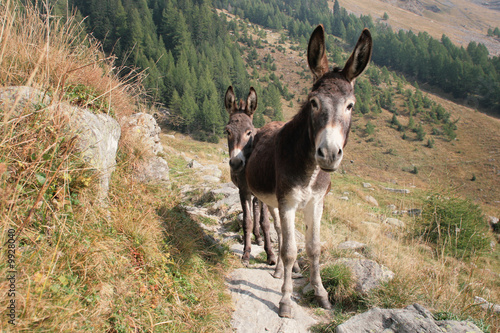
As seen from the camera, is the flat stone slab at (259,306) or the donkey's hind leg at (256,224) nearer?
the flat stone slab at (259,306)

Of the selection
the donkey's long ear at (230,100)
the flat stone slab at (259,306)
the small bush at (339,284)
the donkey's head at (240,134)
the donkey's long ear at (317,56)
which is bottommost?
the flat stone slab at (259,306)

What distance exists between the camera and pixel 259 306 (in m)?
Result: 3.71

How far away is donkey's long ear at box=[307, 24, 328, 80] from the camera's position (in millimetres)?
3018

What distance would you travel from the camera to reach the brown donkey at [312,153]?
2617 mm

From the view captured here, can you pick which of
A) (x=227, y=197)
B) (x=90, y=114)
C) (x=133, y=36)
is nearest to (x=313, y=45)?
(x=90, y=114)

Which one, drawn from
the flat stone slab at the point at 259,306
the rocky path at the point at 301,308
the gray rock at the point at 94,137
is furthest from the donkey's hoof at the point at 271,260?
the gray rock at the point at 94,137

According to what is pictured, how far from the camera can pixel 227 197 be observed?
8719mm

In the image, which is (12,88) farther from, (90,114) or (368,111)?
(368,111)

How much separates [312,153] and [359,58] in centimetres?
124

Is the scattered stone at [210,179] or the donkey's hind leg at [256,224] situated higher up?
the donkey's hind leg at [256,224]

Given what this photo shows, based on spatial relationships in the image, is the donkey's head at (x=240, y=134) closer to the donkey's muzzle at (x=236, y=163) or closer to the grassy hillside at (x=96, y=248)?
the donkey's muzzle at (x=236, y=163)

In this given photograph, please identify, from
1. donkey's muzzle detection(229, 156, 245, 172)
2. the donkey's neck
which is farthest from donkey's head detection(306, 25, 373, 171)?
donkey's muzzle detection(229, 156, 245, 172)

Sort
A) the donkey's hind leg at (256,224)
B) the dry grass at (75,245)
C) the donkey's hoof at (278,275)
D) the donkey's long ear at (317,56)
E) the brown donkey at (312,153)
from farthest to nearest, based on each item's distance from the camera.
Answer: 1. the donkey's hind leg at (256,224)
2. the donkey's hoof at (278,275)
3. the donkey's long ear at (317,56)
4. the brown donkey at (312,153)
5. the dry grass at (75,245)

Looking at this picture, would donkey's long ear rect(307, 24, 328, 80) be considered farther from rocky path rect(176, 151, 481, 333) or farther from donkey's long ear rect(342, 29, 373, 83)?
rocky path rect(176, 151, 481, 333)
